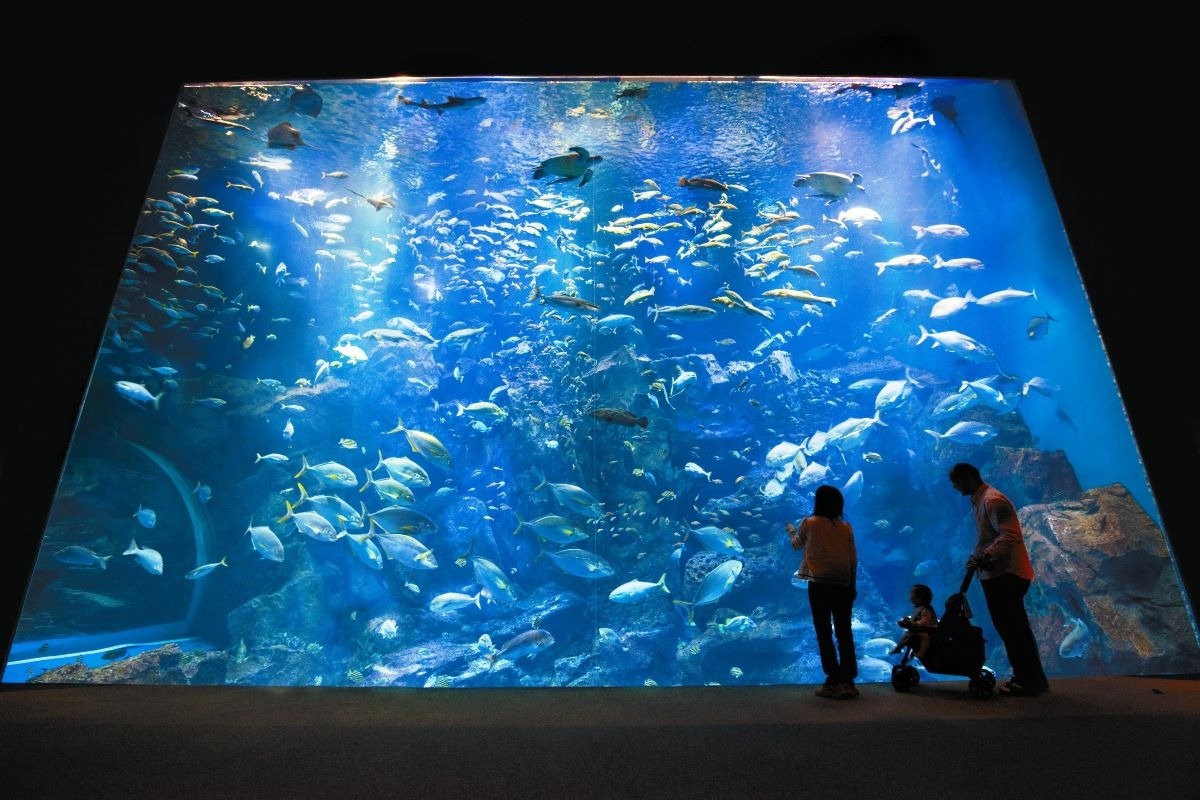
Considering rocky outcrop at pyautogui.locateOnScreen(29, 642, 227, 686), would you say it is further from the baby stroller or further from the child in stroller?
the baby stroller

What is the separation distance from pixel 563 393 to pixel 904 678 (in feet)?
23.4

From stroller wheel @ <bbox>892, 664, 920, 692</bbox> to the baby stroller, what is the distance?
1cm

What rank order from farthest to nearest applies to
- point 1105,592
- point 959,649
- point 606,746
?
point 1105,592
point 959,649
point 606,746

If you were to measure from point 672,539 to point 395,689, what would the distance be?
597cm

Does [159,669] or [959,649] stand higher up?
[159,669]

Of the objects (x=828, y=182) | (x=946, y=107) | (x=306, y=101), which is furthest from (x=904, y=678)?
(x=306, y=101)

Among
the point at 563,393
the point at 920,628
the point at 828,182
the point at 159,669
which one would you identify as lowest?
the point at 920,628

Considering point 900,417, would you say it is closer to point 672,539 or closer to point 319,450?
point 672,539

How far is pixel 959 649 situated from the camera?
3.64 m

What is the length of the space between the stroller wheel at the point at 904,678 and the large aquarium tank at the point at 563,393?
4102 millimetres

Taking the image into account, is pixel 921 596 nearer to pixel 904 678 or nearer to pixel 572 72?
pixel 904 678

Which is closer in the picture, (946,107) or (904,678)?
(904,678)

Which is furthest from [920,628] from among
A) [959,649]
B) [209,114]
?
[209,114]

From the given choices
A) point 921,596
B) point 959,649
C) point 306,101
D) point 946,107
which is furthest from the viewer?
point 946,107
